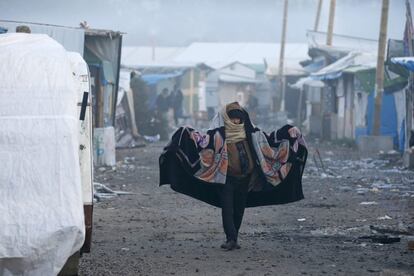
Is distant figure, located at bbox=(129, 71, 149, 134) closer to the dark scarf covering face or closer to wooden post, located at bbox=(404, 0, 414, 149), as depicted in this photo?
wooden post, located at bbox=(404, 0, 414, 149)

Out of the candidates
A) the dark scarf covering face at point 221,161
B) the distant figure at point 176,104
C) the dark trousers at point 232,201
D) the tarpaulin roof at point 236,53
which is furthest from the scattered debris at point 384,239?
the tarpaulin roof at point 236,53

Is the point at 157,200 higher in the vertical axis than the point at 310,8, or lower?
lower

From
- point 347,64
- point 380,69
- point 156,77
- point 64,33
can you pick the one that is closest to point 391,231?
point 64,33

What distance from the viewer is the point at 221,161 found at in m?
8.98

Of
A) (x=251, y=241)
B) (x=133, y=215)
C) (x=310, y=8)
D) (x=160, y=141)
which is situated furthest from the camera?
(x=310, y=8)

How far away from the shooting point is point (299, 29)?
101 meters

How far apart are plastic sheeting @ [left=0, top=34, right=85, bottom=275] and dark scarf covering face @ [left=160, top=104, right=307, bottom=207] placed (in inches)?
96.9

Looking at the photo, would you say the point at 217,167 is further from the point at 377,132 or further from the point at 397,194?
the point at 377,132

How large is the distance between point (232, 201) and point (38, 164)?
328 cm

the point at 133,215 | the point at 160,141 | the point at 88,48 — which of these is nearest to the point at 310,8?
the point at 160,141

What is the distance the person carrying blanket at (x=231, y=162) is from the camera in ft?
29.7

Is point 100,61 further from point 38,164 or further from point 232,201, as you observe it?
point 38,164

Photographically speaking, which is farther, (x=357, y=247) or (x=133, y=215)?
(x=133, y=215)

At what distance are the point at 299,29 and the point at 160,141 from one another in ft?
239
